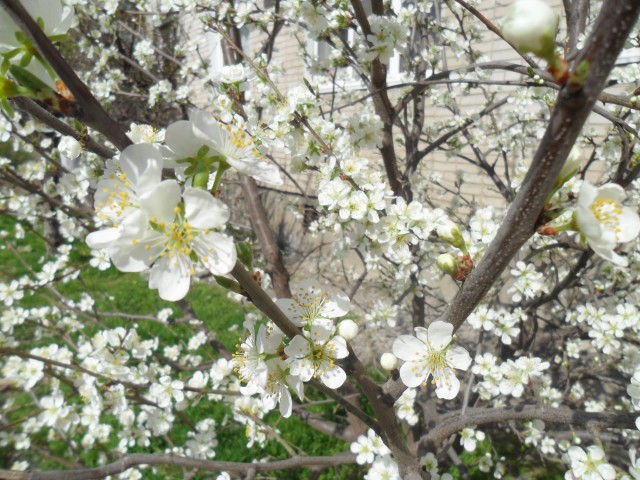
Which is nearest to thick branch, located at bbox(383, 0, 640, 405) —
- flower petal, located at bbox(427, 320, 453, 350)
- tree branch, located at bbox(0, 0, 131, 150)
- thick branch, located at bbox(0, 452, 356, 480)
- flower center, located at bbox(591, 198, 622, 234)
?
flower petal, located at bbox(427, 320, 453, 350)

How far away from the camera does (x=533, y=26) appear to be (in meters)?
0.69

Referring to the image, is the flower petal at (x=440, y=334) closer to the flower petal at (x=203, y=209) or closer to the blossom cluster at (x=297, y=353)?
the blossom cluster at (x=297, y=353)

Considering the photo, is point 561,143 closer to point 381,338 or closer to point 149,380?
point 149,380

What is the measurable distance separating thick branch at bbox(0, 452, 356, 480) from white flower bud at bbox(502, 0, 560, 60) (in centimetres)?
176

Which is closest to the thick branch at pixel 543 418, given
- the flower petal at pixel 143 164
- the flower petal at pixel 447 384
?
Answer: the flower petal at pixel 447 384

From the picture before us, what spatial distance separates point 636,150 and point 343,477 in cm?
291

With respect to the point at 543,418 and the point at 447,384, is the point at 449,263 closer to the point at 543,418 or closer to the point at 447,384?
the point at 447,384

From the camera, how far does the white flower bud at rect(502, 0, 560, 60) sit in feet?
2.26

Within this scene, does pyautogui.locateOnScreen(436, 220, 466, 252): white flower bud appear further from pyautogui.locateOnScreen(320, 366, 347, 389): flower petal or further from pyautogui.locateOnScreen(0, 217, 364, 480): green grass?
pyautogui.locateOnScreen(0, 217, 364, 480): green grass

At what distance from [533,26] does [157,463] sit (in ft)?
6.65

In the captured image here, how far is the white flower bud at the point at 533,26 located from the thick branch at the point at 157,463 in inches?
69.4

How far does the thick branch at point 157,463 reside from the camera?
1682mm

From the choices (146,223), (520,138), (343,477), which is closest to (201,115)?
(146,223)

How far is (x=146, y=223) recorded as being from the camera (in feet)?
2.87
